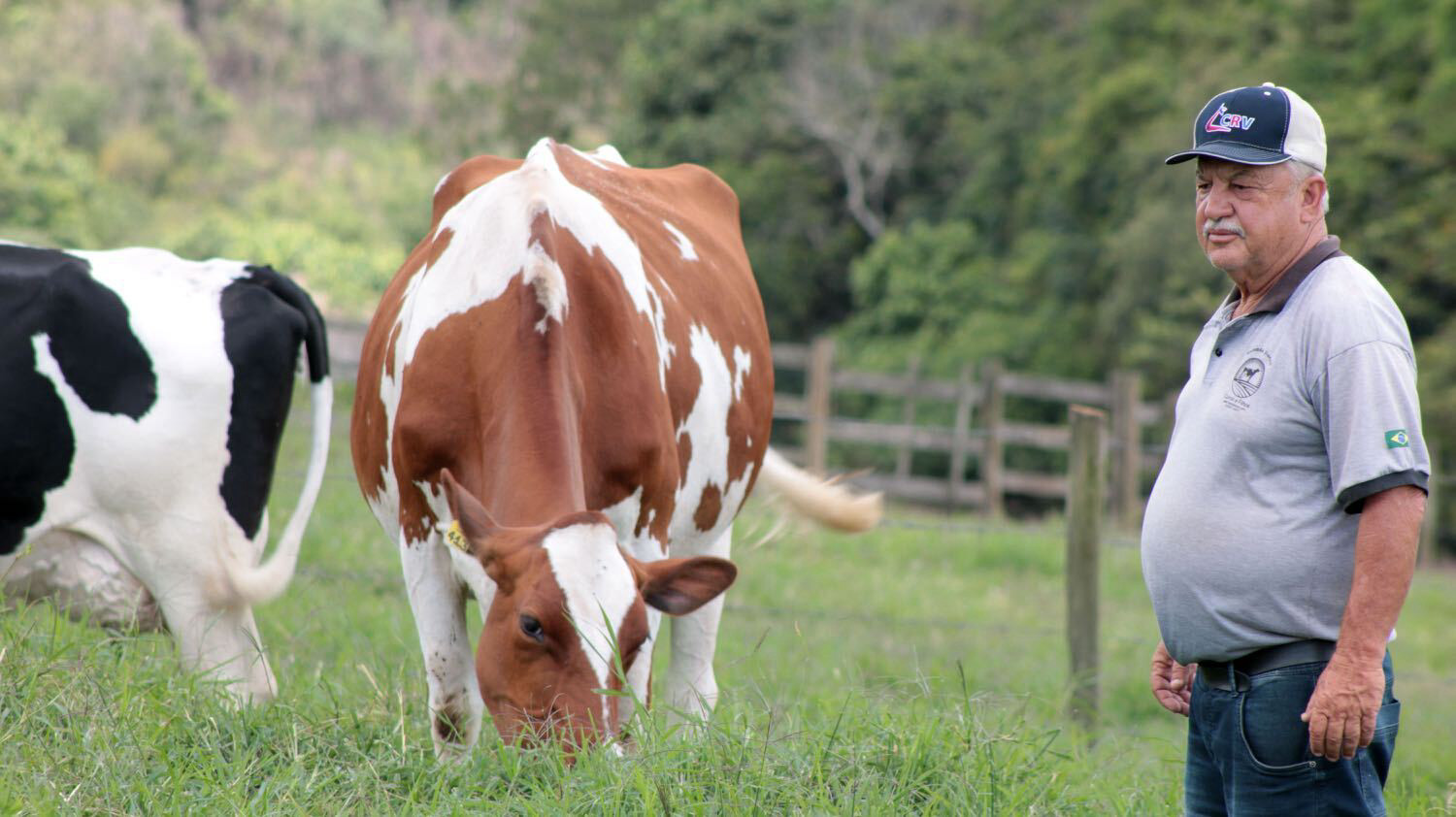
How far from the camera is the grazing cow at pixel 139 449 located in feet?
13.6

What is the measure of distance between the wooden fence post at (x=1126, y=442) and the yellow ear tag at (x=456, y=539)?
13.6 m

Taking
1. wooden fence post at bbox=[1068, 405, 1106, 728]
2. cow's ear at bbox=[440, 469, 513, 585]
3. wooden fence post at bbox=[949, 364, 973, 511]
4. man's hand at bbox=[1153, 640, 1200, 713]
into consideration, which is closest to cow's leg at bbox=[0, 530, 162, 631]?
cow's ear at bbox=[440, 469, 513, 585]

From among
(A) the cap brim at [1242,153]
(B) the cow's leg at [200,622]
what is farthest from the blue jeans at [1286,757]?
(B) the cow's leg at [200,622]

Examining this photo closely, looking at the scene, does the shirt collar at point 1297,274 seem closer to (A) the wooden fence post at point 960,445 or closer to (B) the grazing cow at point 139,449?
(B) the grazing cow at point 139,449

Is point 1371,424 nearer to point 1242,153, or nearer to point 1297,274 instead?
point 1297,274

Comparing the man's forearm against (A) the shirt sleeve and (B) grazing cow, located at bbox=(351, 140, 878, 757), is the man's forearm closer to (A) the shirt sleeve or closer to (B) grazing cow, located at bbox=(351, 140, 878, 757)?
(A) the shirt sleeve

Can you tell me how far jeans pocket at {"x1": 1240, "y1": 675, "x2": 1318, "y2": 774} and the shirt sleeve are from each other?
35 centimetres

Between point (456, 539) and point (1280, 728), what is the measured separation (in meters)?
1.80

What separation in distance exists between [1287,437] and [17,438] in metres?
3.48

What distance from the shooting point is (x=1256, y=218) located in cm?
265

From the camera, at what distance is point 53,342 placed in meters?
4.19

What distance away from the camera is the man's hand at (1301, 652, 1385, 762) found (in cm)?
238

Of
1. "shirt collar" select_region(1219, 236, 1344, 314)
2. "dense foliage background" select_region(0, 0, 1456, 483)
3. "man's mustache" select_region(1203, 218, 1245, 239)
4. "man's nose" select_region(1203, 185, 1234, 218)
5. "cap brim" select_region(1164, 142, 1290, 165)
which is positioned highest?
"cap brim" select_region(1164, 142, 1290, 165)

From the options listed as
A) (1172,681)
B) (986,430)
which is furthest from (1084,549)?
(986,430)
